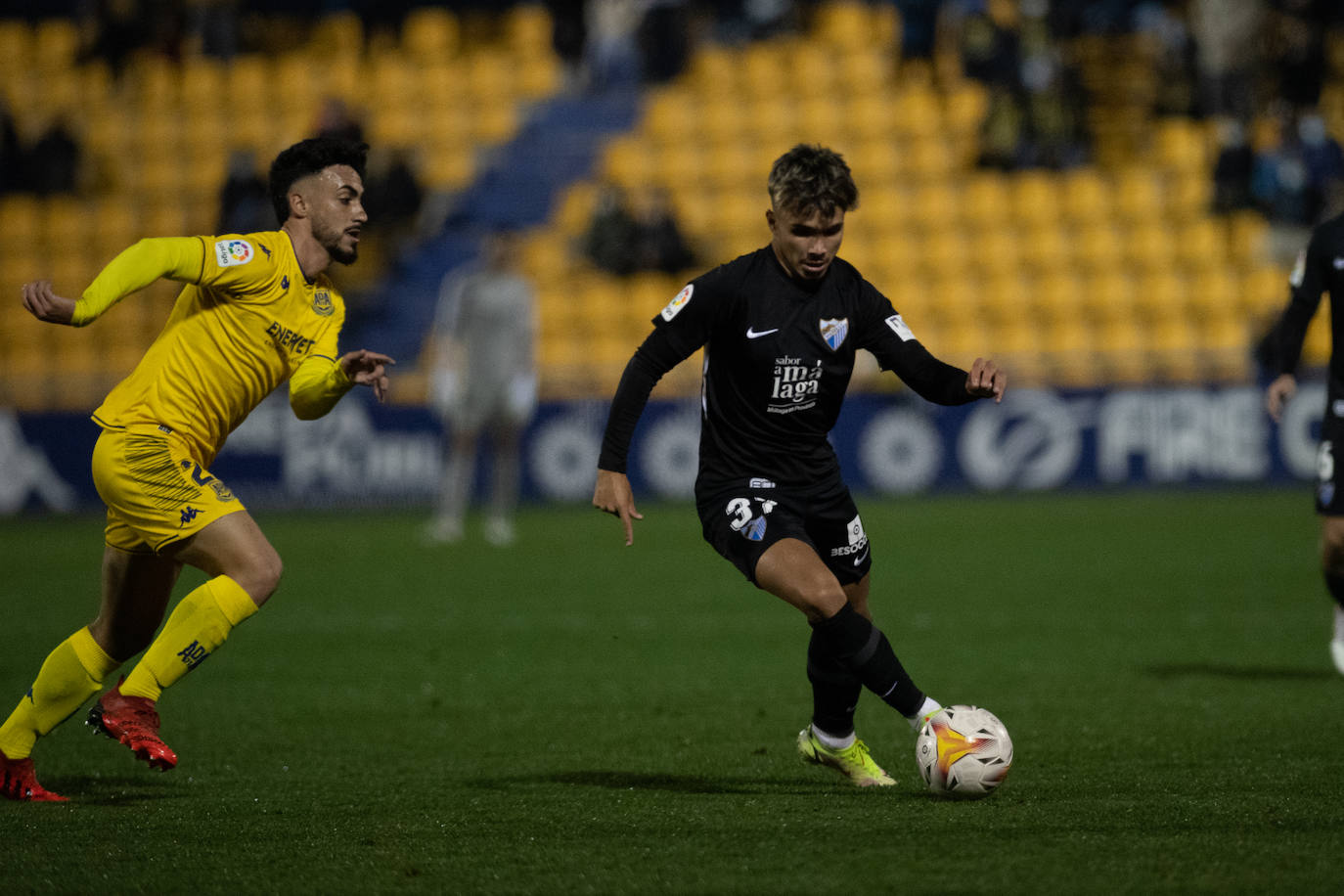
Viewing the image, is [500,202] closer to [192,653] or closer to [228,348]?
[228,348]

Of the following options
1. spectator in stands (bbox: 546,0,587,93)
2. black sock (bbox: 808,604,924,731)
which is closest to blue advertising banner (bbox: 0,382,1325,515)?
spectator in stands (bbox: 546,0,587,93)

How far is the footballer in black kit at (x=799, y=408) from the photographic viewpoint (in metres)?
5.03

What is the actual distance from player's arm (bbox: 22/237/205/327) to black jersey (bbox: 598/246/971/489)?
143 centimetres

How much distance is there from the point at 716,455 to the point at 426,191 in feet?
58.9

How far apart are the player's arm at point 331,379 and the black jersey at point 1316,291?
4.28 meters

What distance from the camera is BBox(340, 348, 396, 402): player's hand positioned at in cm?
510

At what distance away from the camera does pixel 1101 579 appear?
1109 centimetres

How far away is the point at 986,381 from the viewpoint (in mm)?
4945

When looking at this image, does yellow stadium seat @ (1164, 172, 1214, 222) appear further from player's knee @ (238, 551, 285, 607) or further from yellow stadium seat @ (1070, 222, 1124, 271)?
player's knee @ (238, 551, 285, 607)

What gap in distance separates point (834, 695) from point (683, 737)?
3.36 feet

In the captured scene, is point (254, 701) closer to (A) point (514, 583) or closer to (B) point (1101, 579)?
(A) point (514, 583)

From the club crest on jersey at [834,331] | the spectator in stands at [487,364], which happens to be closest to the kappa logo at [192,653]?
the club crest on jersey at [834,331]

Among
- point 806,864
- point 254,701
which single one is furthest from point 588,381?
point 806,864

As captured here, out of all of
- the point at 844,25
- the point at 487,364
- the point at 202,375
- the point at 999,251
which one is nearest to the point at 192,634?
the point at 202,375
